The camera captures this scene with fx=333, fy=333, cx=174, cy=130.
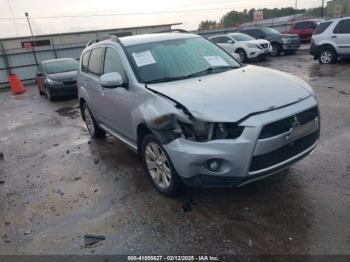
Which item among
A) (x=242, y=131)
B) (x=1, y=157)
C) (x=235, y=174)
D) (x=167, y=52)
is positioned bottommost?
(x=1, y=157)

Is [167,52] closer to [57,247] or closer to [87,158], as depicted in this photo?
[87,158]

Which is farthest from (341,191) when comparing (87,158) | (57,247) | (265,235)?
(87,158)

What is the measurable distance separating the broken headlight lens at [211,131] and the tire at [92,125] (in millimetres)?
3481

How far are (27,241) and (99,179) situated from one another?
152 centimetres

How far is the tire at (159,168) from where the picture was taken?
12.3ft

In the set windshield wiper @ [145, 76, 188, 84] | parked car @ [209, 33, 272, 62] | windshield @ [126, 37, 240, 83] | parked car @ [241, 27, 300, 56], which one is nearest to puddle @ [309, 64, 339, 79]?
parked car @ [209, 33, 272, 62]

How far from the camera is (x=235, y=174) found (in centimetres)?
325

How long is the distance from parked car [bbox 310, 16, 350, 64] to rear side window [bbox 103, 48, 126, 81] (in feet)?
36.2

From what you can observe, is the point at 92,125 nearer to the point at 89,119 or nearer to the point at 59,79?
the point at 89,119

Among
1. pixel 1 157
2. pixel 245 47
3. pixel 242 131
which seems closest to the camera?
pixel 242 131

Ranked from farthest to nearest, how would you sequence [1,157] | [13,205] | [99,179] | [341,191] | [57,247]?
1. [1,157]
2. [99,179]
3. [13,205]
4. [341,191]
5. [57,247]

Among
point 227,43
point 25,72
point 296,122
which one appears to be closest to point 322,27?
point 227,43

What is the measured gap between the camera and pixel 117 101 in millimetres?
4703

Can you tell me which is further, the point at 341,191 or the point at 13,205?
the point at 13,205
